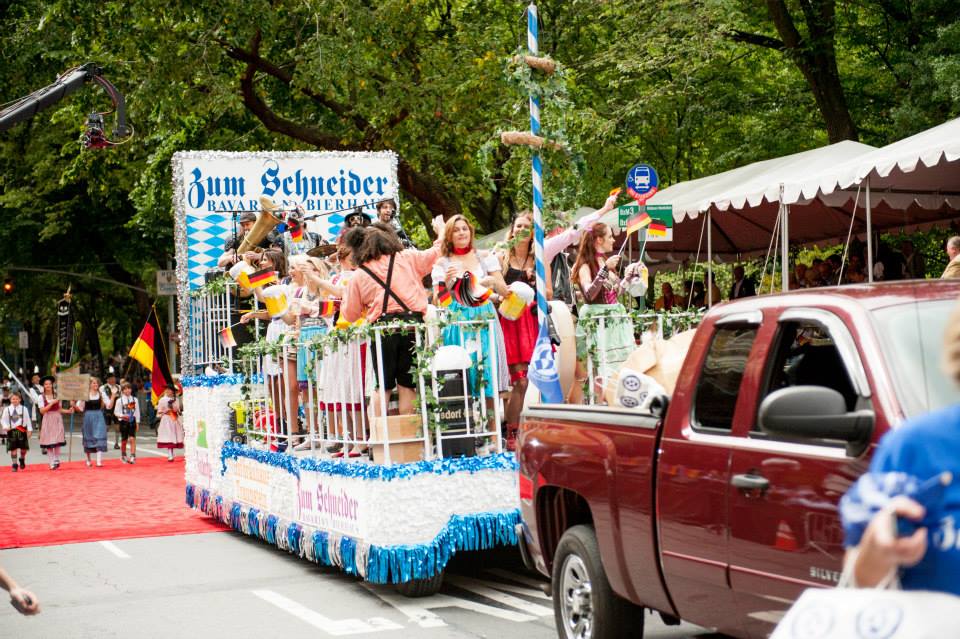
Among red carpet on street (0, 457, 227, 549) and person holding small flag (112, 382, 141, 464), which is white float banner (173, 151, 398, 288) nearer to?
red carpet on street (0, 457, 227, 549)

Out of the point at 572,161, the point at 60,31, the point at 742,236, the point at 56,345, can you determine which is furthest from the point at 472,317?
the point at 56,345

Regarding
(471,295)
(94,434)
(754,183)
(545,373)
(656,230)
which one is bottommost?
(94,434)

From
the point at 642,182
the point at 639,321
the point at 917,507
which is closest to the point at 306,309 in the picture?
the point at 639,321

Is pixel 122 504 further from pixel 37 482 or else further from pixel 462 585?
pixel 462 585

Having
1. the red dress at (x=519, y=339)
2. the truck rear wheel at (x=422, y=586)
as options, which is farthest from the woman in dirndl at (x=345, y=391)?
the red dress at (x=519, y=339)

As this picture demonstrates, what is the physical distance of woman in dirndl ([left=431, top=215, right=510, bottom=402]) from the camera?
29.7 feet

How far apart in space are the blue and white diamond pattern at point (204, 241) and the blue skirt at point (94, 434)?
1040cm

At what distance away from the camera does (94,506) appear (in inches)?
651

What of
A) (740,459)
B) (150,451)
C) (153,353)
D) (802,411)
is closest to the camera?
(802,411)

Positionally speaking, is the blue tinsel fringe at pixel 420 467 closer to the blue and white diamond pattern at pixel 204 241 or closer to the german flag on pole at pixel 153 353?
the blue and white diamond pattern at pixel 204 241

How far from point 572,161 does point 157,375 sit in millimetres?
13949

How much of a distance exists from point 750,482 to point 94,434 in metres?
22.0

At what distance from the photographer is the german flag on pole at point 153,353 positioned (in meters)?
21.3

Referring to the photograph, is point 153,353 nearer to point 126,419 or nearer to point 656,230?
point 126,419
